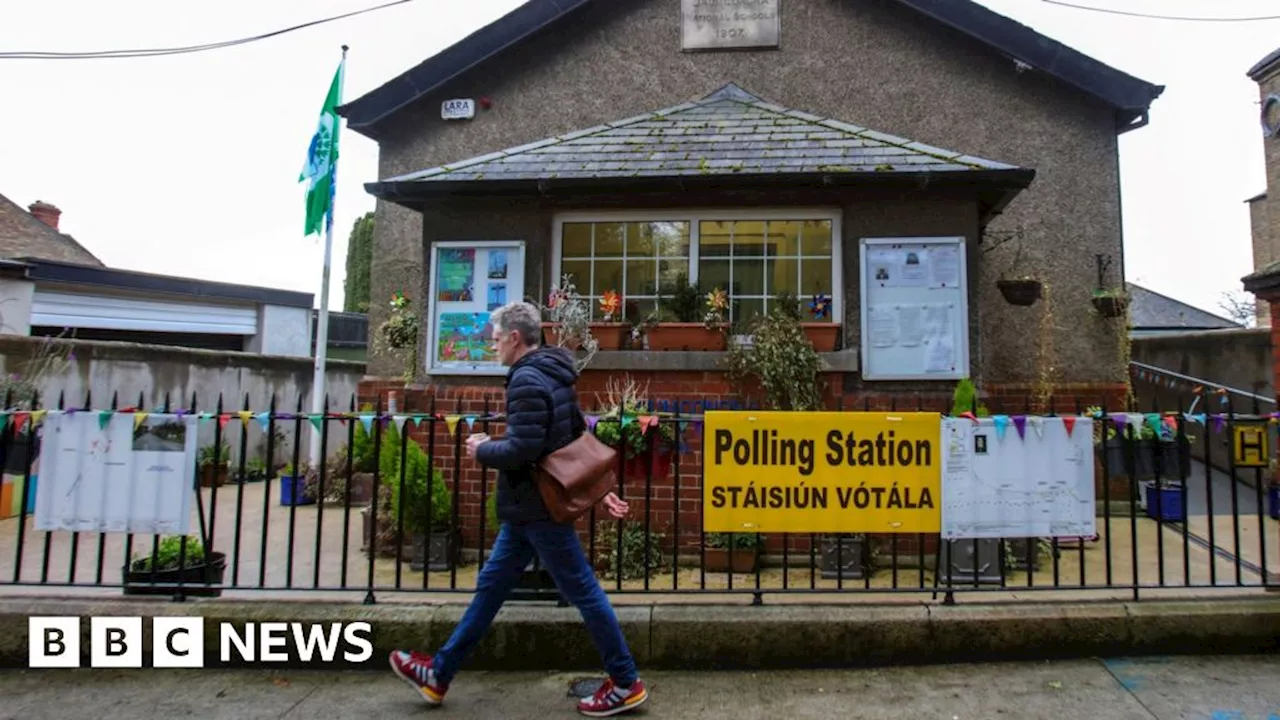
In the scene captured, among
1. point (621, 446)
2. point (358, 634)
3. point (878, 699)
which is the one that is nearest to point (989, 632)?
point (878, 699)

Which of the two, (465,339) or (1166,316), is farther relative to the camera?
(1166,316)

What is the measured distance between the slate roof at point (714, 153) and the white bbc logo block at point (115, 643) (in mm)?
3743

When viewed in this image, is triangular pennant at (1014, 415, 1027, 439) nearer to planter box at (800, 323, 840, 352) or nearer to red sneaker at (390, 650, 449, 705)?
planter box at (800, 323, 840, 352)

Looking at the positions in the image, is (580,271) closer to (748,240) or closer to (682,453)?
(748,240)

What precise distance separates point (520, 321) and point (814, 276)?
12.1 ft

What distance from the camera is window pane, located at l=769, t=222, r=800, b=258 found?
6352 millimetres

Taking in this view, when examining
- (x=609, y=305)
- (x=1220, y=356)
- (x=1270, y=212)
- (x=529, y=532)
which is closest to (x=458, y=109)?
(x=609, y=305)

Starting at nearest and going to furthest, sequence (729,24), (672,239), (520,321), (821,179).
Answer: (520,321) < (821,179) < (672,239) < (729,24)

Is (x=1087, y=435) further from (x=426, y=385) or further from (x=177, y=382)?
(x=177, y=382)

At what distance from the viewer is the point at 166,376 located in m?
10.8

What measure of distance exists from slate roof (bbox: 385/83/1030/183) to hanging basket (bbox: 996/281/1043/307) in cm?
135

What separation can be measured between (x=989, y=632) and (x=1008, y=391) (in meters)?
3.90

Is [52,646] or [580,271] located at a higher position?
[580,271]

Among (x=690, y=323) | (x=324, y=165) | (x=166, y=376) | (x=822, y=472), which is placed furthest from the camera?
(x=166, y=376)
